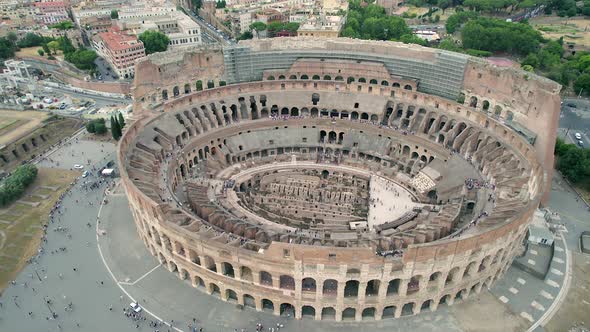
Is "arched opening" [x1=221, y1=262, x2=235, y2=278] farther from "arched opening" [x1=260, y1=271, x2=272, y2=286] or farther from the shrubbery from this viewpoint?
the shrubbery

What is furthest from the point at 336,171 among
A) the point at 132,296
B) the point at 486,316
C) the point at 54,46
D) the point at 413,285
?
the point at 54,46

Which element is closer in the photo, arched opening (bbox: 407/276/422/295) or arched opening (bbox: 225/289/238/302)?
arched opening (bbox: 407/276/422/295)

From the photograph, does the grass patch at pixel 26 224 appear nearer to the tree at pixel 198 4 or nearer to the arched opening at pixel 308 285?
the arched opening at pixel 308 285

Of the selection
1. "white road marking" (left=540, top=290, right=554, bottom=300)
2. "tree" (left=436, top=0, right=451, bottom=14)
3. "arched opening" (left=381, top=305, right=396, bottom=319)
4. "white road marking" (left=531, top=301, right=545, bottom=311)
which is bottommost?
"arched opening" (left=381, top=305, right=396, bottom=319)

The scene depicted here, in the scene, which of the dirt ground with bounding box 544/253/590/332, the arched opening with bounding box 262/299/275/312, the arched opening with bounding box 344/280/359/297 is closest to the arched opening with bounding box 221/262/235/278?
the arched opening with bounding box 262/299/275/312

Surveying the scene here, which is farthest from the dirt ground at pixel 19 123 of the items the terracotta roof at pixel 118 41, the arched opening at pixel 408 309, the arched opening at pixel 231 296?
the arched opening at pixel 408 309

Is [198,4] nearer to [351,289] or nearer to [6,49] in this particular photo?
[6,49]
